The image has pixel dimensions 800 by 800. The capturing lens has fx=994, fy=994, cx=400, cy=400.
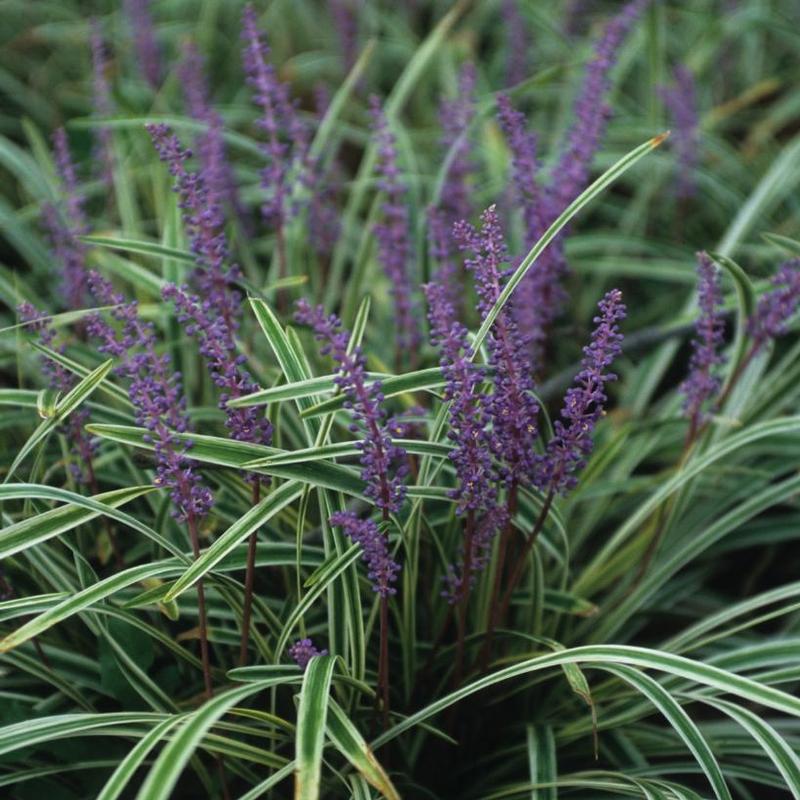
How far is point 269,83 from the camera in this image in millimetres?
2551

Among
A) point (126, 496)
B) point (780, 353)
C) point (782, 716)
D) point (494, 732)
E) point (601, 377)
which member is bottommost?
point (782, 716)

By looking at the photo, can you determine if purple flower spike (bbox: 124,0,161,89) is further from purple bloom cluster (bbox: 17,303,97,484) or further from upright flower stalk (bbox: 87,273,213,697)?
upright flower stalk (bbox: 87,273,213,697)

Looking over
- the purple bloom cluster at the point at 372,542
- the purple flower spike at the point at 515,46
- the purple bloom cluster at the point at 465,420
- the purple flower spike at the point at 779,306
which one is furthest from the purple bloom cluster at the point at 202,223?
the purple flower spike at the point at 515,46

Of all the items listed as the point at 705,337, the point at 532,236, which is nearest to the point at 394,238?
the point at 532,236

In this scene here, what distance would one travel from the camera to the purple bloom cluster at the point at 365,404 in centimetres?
160

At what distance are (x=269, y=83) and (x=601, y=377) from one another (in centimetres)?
131

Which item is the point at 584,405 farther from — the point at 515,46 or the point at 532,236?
the point at 515,46

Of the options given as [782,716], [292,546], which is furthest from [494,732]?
[782,716]

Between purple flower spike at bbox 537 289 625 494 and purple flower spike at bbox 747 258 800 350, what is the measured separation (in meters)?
0.74

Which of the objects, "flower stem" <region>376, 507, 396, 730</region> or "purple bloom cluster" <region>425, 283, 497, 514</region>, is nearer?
"purple bloom cluster" <region>425, 283, 497, 514</region>

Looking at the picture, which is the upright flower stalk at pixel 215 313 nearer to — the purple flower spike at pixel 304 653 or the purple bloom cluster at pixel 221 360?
the purple bloom cluster at pixel 221 360

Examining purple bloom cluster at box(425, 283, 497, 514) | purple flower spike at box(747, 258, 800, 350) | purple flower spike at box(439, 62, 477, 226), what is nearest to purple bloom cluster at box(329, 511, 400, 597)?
purple bloom cluster at box(425, 283, 497, 514)

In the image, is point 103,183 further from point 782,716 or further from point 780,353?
point 782,716

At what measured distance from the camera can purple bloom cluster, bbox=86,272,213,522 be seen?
1.77 metres
